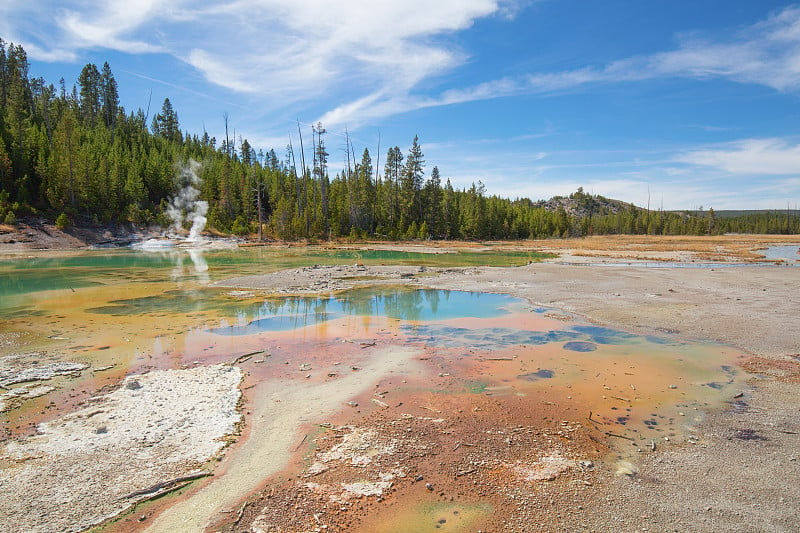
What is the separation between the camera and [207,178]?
262 ft

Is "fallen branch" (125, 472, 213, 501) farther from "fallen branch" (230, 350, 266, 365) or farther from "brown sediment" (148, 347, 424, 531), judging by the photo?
"fallen branch" (230, 350, 266, 365)

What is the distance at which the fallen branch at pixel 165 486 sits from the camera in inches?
195

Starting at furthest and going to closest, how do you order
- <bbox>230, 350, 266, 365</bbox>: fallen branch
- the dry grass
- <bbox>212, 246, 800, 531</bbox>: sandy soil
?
the dry grass < <bbox>230, 350, 266, 365</bbox>: fallen branch < <bbox>212, 246, 800, 531</bbox>: sandy soil

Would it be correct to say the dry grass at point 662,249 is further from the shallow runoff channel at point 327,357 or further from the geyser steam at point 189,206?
the geyser steam at point 189,206

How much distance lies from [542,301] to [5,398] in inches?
700

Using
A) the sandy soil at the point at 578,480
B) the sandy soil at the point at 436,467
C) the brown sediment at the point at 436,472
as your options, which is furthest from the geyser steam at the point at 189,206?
the sandy soil at the point at 578,480

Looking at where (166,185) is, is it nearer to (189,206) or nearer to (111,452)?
(189,206)

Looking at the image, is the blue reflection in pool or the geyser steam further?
the geyser steam

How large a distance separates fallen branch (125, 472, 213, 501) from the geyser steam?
6293 cm

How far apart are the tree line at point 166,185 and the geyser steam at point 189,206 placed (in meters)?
1.28

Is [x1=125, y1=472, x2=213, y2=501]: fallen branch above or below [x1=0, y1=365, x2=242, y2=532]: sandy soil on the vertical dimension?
below

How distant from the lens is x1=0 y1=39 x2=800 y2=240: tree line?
191 ft

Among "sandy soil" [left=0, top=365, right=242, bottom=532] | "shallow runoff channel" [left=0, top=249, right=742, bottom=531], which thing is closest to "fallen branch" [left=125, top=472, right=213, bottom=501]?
"sandy soil" [left=0, top=365, right=242, bottom=532]

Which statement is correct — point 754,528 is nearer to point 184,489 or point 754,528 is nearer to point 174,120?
point 184,489
